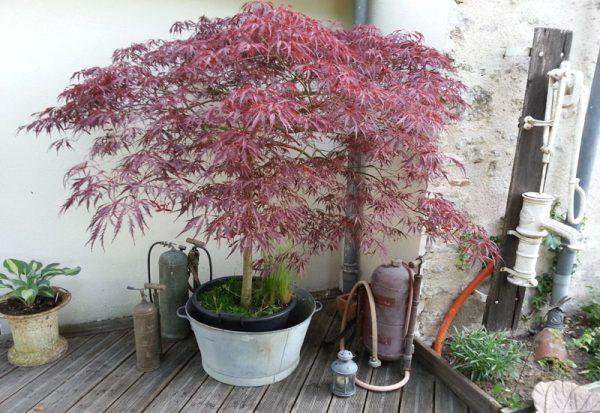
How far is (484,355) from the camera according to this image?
78.2 inches

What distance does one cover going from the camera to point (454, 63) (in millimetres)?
2021

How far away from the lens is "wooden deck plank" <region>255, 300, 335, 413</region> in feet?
6.17

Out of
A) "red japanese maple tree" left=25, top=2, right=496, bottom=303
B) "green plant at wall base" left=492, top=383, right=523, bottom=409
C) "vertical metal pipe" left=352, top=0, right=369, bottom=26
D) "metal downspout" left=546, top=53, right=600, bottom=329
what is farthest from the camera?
"vertical metal pipe" left=352, top=0, right=369, bottom=26

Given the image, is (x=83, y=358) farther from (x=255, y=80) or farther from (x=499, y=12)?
(x=499, y=12)

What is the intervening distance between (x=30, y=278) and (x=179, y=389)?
957 mm

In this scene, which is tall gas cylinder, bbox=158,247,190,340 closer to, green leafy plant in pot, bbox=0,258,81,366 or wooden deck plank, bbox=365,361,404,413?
green leafy plant in pot, bbox=0,258,81,366

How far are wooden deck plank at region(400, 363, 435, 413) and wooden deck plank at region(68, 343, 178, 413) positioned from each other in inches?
52.1

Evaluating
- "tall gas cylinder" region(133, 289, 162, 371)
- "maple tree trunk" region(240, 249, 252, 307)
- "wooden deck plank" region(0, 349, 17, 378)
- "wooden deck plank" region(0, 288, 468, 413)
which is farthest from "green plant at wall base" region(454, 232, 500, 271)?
"wooden deck plank" region(0, 349, 17, 378)

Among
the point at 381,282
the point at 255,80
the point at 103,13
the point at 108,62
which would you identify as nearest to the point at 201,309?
the point at 381,282

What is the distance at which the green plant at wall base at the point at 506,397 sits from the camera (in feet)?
5.86

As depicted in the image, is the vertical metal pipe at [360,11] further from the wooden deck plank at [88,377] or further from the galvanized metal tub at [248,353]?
the wooden deck plank at [88,377]

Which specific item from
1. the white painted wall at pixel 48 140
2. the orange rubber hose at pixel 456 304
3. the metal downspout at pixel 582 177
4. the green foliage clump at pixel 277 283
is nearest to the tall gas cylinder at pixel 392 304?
the orange rubber hose at pixel 456 304

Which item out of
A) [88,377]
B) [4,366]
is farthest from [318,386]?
[4,366]

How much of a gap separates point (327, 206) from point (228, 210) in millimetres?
652
